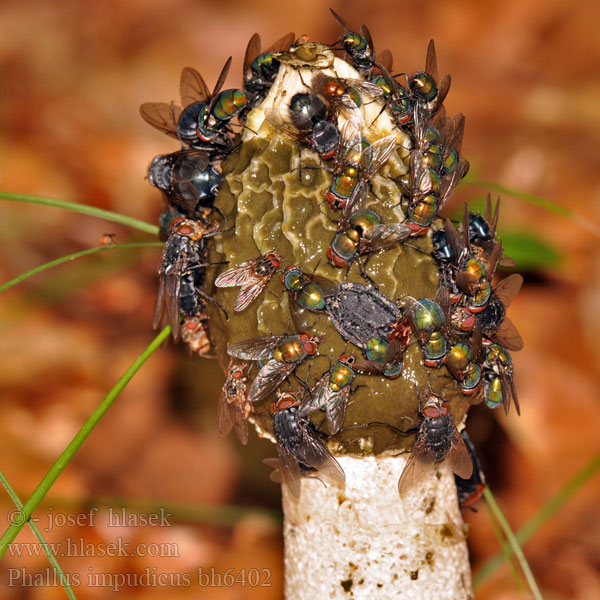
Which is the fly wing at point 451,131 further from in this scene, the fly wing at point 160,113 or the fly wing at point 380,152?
the fly wing at point 160,113

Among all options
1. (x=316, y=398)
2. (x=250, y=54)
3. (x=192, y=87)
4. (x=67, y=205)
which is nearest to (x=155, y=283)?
(x=67, y=205)

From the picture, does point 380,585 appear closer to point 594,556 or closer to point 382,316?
point 382,316

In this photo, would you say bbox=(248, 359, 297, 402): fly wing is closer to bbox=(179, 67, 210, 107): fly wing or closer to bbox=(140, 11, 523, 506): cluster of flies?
bbox=(140, 11, 523, 506): cluster of flies

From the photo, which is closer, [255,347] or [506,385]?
[255,347]

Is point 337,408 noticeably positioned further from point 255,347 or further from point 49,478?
point 49,478

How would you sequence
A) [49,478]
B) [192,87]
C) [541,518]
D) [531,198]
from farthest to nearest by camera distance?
[541,518], [531,198], [192,87], [49,478]

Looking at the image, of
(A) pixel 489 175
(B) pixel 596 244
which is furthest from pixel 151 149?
(B) pixel 596 244

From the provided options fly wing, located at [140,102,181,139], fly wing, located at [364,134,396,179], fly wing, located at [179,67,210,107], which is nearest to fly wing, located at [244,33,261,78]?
fly wing, located at [179,67,210,107]

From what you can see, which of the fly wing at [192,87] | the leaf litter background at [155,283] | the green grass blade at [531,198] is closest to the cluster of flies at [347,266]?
the fly wing at [192,87]
